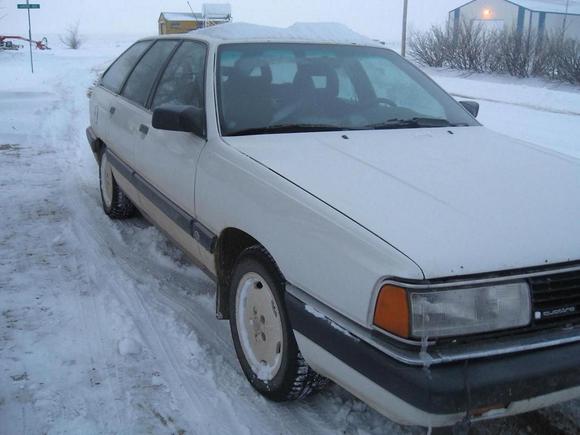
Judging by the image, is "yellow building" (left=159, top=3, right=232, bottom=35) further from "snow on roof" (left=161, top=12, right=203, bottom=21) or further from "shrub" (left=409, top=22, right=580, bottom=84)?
"shrub" (left=409, top=22, right=580, bottom=84)

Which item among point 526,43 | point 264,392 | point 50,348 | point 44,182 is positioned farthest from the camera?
point 526,43

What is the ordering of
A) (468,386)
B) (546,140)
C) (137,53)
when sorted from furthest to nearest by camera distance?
1. (546,140)
2. (137,53)
3. (468,386)

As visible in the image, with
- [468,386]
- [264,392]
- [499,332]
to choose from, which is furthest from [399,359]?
[264,392]

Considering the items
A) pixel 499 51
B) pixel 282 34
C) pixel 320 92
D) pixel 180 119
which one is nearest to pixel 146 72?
pixel 282 34

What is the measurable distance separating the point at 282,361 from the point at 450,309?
883 millimetres

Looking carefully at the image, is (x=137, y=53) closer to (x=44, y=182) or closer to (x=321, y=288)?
(x=44, y=182)

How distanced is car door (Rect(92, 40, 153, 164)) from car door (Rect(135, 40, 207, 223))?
48 centimetres

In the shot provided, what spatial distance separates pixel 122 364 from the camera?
3018 millimetres

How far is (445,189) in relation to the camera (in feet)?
7.84

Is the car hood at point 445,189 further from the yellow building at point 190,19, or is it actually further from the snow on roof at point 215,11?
the snow on roof at point 215,11

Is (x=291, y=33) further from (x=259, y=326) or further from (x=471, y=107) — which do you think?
(x=259, y=326)

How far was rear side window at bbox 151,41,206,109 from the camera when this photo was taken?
3459mm

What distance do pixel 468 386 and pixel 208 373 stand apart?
1454mm

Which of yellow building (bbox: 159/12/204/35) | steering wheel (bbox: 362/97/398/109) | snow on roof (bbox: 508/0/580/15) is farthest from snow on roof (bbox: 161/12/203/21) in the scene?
steering wheel (bbox: 362/97/398/109)
